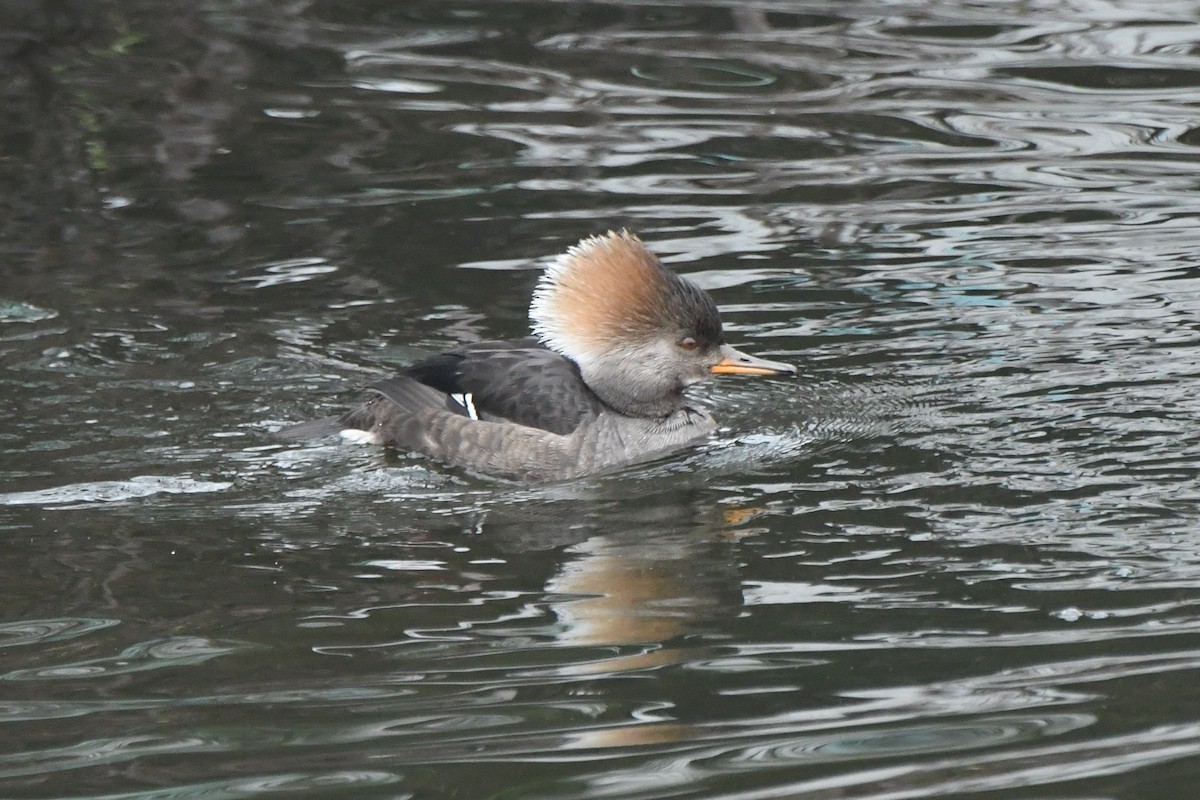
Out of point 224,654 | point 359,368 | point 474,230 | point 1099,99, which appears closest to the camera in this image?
point 224,654

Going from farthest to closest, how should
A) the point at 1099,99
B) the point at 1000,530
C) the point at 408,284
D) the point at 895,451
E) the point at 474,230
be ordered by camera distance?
the point at 1099,99
the point at 474,230
the point at 408,284
the point at 895,451
the point at 1000,530

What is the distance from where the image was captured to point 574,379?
7023 millimetres

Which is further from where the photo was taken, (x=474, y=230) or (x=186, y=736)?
(x=474, y=230)

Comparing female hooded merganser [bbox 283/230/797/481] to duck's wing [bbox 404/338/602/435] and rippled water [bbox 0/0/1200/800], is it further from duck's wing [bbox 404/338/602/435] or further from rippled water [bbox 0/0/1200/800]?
rippled water [bbox 0/0/1200/800]

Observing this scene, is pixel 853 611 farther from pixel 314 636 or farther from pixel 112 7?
pixel 112 7

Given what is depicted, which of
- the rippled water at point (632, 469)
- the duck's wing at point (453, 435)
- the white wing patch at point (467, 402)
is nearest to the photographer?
the rippled water at point (632, 469)

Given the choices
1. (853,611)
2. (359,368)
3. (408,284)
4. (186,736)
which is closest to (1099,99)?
(408,284)

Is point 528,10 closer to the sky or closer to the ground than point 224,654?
closer to the sky

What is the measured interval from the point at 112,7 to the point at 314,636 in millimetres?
9344

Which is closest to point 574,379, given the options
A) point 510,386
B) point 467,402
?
point 510,386

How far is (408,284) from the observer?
8.56 metres

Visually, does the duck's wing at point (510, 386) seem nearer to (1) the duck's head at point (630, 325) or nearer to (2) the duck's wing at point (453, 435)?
(2) the duck's wing at point (453, 435)

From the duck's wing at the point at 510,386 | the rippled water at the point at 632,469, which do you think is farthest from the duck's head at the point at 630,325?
the rippled water at the point at 632,469

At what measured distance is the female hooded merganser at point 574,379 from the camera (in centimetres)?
684
